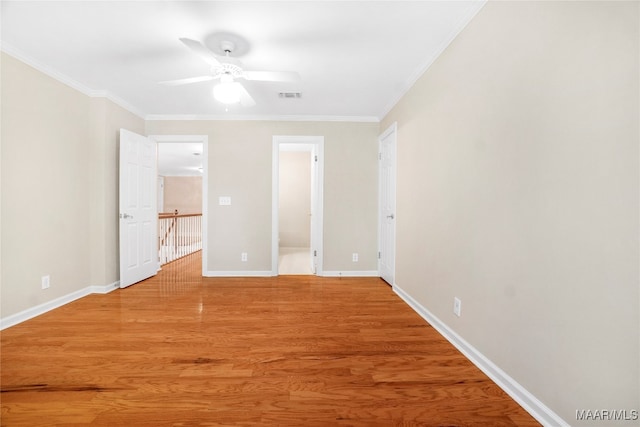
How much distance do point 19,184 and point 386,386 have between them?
11.9 feet

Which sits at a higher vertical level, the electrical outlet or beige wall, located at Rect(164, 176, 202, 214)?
beige wall, located at Rect(164, 176, 202, 214)

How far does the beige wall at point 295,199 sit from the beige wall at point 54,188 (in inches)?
147

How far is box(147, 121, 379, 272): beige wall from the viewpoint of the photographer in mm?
4156

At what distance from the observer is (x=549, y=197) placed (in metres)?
1.30

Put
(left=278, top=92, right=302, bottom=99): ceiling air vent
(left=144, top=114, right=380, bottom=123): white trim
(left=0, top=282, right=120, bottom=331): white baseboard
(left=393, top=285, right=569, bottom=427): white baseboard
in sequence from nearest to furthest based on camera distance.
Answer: (left=393, top=285, right=569, bottom=427): white baseboard → (left=0, top=282, right=120, bottom=331): white baseboard → (left=278, top=92, right=302, bottom=99): ceiling air vent → (left=144, top=114, right=380, bottom=123): white trim

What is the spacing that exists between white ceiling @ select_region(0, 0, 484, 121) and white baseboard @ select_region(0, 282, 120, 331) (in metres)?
2.43

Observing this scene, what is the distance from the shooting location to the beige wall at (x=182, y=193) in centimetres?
1137

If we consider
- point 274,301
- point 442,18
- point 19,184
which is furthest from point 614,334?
point 19,184

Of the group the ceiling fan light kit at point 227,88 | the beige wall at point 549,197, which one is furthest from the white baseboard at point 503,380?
the ceiling fan light kit at point 227,88

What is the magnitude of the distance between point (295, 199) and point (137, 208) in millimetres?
3784

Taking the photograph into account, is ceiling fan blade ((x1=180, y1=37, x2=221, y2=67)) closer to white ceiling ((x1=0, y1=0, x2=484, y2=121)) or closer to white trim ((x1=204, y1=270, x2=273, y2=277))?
white ceiling ((x1=0, y1=0, x2=484, y2=121))

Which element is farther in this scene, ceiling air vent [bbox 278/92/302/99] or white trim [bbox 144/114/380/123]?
white trim [bbox 144/114/380/123]

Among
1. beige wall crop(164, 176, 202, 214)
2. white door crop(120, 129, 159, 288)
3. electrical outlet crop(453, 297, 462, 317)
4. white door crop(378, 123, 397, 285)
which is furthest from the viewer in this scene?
beige wall crop(164, 176, 202, 214)

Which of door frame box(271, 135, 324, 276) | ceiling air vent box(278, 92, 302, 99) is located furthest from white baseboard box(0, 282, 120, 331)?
ceiling air vent box(278, 92, 302, 99)
